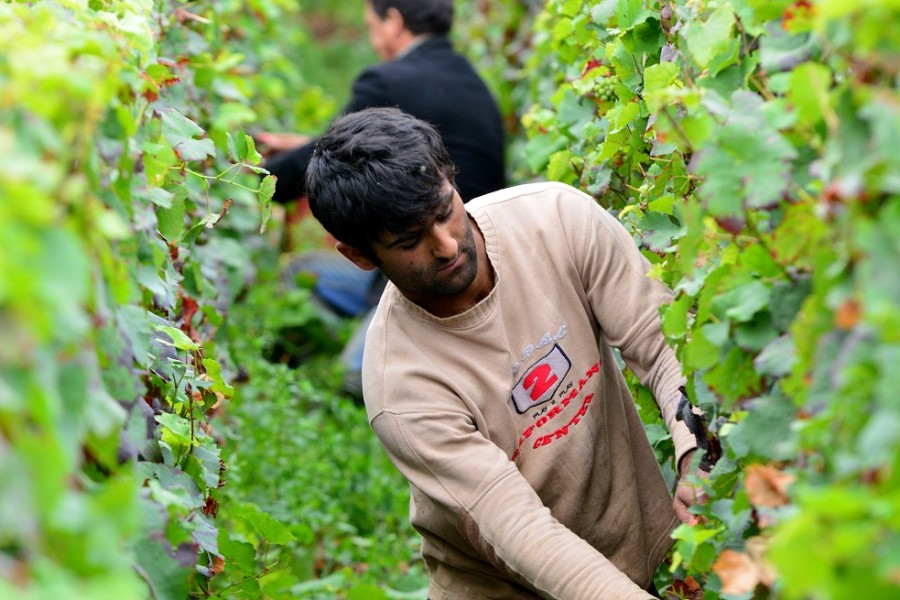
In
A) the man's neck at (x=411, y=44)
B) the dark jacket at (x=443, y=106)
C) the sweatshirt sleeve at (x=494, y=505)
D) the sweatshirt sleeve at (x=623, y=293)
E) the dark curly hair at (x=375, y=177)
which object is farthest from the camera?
the man's neck at (x=411, y=44)

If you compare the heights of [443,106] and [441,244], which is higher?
[441,244]

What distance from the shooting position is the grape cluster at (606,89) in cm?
285

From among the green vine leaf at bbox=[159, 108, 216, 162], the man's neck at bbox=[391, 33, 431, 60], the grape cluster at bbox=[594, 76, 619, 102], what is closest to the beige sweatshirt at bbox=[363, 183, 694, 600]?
the grape cluster at bbox=[594, 76, 619, 102]

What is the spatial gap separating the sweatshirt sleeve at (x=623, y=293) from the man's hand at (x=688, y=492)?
91mm

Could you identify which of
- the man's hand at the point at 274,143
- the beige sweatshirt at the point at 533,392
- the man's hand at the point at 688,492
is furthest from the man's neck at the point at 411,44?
the man's hand at the point at 688,492

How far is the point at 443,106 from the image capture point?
471cm

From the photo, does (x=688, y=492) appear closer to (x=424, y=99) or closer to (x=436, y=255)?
(x=436, y=255)

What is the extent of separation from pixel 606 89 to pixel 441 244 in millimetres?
791

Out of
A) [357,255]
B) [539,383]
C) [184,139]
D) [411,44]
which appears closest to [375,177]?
[357,255]

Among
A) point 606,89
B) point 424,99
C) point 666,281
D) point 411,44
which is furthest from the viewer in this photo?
point 411,44

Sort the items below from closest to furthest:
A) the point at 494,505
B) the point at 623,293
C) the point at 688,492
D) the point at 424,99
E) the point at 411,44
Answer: the point at 688,492
the point at 494,505
the point at 623,293
the point at 424,99
the point at 411,44

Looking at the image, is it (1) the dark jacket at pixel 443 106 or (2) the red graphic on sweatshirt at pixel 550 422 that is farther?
(1) the dark jacket at pixel 443 106

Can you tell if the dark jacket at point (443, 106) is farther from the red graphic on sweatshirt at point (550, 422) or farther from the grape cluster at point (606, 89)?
the red graphic on sweatshirt at point (550, 422)

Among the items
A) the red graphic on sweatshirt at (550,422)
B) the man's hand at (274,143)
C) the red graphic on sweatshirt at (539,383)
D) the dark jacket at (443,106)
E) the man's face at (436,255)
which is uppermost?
the man's face at (436,255)
